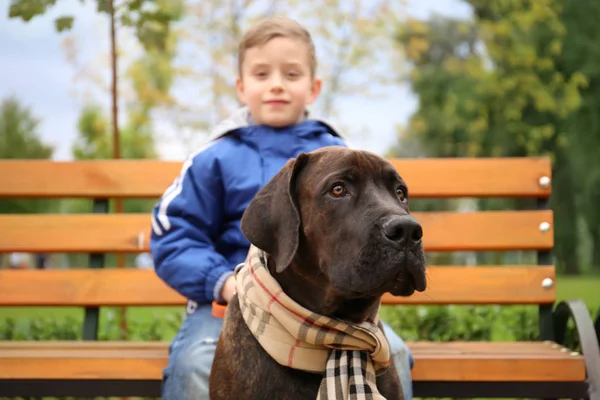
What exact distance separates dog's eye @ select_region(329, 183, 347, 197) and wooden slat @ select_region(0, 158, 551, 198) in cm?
191

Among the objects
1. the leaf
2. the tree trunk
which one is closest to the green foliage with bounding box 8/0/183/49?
the leaf

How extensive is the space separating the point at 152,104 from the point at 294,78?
10596 mm

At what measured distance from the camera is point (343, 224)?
2.33 metres

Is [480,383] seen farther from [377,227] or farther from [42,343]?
[42,343]

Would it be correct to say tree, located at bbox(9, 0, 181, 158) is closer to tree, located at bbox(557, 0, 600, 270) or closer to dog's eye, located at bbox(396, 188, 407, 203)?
dog's eye, located at bbox(396, 188, 407, 203)

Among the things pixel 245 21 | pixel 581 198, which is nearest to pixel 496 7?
pixel 245 21

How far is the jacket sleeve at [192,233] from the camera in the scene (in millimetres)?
3178

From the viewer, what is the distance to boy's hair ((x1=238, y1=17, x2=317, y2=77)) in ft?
11.6

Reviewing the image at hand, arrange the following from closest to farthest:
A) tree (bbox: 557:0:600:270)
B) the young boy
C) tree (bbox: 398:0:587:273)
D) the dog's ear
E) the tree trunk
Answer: the dog's ear, the young boy, tree (bbox: 398:0:587:273), tree (bbox: 557:0:600:270), the tree trunk

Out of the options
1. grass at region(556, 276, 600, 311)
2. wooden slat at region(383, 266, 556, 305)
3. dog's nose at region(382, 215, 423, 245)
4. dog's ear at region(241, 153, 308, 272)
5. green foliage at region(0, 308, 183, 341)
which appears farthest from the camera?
grass at region(556, 276, 600, 311)

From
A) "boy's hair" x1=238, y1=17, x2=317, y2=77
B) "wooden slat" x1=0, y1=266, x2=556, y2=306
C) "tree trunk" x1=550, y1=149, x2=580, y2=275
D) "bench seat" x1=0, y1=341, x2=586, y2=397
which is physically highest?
"boy's hair" x1=238, y1=17, x2=317, y2=77

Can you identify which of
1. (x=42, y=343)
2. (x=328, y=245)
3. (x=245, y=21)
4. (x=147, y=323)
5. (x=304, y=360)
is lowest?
(x=147, y=323)

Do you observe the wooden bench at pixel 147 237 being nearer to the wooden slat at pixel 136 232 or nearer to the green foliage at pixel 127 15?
the wooden slat at pixel 136 232

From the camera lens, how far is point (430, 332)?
17.6 ft
